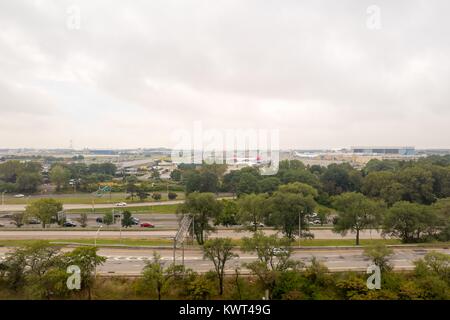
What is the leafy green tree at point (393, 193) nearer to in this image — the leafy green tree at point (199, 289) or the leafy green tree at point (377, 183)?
the leafy green tree at point (377, 183)

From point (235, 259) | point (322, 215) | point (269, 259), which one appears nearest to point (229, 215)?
point (235, 259)

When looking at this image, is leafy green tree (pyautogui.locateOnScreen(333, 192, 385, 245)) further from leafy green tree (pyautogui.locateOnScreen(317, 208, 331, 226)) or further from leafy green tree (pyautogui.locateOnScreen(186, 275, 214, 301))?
leafy green tree (pyautogui.locateOnScreen(186, 275, 214, 301))

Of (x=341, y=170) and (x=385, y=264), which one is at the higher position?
(x=341, y=170)

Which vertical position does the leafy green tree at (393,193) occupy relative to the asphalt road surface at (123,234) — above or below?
above

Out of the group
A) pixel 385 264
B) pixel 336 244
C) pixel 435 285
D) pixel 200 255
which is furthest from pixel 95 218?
pixel 435 285

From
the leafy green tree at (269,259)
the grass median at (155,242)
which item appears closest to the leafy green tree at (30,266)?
the grass median at (155,242)

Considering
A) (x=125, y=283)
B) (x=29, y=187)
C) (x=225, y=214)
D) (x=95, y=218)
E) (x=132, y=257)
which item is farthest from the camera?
(x=29, y=187)

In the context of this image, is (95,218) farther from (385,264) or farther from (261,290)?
(385,264)

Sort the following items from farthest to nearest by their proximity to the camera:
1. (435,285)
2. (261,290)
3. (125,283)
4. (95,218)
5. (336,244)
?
(95,218) < (336,244) < (125,283) < (261,290) < (435,285)
